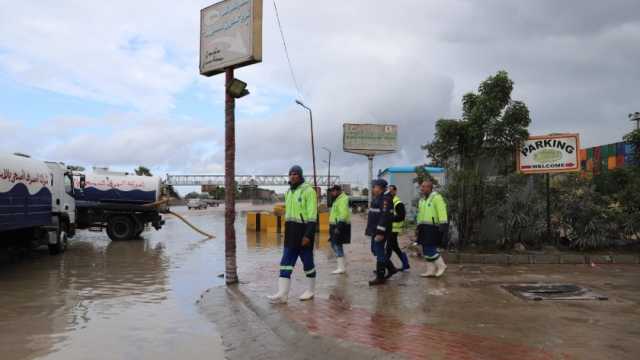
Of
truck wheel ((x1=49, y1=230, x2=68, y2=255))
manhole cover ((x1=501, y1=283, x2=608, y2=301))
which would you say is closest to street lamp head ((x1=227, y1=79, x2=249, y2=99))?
manhole cover ((x1=501, y1=283, x2=608, y2=301))

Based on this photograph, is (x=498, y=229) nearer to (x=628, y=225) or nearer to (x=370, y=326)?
(x=628, y=225)

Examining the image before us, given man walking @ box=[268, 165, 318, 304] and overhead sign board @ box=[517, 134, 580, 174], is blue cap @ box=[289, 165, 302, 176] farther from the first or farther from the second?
overhead sign board @ box=[517, 134, 580, 174]

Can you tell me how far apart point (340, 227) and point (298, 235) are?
3119 mm

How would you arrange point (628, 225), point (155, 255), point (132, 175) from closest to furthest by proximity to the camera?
point (628, 225)
point (155, 255)
point (132, 175)

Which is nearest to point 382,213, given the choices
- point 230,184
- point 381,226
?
point 381,226

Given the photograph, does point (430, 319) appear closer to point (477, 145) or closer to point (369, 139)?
point (477, 145)

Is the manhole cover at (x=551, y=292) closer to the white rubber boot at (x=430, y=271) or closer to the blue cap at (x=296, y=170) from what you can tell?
the white rubber boot at (x=430, y=271)

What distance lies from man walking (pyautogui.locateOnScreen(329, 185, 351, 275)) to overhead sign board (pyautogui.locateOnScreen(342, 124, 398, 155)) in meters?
18.9

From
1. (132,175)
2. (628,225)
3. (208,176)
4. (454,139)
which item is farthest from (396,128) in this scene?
(208,176)

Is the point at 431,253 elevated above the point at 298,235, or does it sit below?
below

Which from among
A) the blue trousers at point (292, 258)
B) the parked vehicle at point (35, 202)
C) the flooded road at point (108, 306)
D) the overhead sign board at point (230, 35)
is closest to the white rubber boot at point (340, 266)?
the flooded road at point (108, 306)

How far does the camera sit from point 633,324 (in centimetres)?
638

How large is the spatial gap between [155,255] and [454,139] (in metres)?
8.24

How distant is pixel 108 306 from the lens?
8156 millimetres
